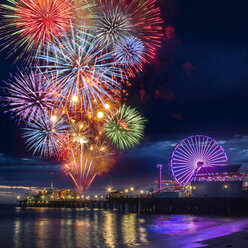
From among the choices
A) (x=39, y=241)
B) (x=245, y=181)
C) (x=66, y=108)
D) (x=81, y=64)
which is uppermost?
(x=81, y=64)

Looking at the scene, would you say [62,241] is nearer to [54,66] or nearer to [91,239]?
[91,239]

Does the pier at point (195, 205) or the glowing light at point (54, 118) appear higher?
the glowing light at point (54, 118)

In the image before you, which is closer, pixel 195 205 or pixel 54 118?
pixel 54 118

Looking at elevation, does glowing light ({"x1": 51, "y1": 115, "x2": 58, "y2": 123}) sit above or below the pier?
above

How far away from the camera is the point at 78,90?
102 feet

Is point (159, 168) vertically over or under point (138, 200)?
over

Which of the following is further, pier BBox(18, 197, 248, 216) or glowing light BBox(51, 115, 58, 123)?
pier BBox(18, 197, 248, 216)

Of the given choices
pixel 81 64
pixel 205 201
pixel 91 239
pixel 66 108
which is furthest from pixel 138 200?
pixel 81 64

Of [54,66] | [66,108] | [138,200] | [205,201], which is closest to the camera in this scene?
[54,66]

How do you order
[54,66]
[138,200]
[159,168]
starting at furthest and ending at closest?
[159,168] → [138,200] → [54,66]

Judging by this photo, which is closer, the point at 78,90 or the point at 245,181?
the point at 78,90

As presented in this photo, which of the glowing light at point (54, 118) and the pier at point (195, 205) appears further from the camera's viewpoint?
the pier at point (195, 205)

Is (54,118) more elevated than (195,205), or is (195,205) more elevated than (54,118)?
(54,118)

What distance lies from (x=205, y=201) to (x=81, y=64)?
5558cm
